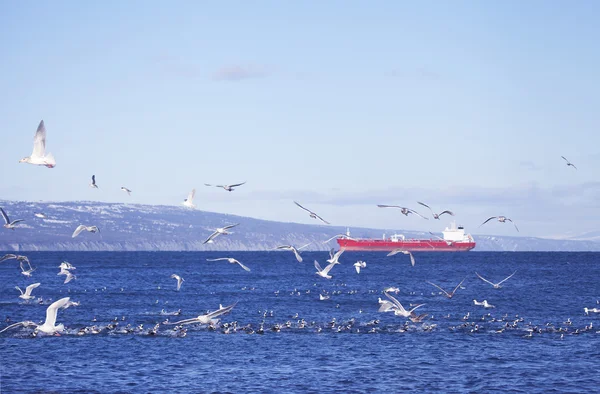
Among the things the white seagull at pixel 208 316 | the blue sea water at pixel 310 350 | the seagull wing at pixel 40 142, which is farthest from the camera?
the blue sea water at pixel 310 350

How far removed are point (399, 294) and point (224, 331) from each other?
3586cm

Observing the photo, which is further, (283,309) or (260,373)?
(283,309)

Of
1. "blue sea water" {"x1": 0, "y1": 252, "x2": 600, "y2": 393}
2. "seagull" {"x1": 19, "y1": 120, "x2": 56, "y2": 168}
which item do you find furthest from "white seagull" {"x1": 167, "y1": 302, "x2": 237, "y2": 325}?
"seagull" {"x1": 19, "y1": 120, "x2": 56, "y2": 168}

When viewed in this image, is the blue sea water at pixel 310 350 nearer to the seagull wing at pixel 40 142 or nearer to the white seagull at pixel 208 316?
the white seagull at pixel 208 316

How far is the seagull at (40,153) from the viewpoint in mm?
30481

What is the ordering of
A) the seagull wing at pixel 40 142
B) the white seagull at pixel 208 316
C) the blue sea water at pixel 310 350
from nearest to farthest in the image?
1. the white seagull at pixel 208 316
2. the seagull wing at pixel 40 142
3. the blue sea water at pixel 310 350

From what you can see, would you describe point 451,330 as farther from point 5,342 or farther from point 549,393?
point 5,342

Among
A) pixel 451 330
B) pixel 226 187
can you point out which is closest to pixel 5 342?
pixel 226 187

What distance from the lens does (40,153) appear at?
3156 centimetres

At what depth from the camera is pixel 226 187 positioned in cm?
3762

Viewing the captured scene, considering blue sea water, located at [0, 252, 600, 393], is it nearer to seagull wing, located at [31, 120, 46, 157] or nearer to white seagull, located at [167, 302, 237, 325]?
white seagull, located at [167, 302, 237, 325]

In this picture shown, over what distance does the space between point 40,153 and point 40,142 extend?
826 millimetres

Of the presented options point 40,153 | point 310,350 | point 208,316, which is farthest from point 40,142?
point 310,350

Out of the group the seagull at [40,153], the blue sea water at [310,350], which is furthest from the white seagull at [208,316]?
the seagull at [40,153]
